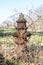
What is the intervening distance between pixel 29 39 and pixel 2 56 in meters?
0.86

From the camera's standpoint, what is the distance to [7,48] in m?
8.36

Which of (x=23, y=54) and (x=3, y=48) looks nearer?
(x=23, y=54)

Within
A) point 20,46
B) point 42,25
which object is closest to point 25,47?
point 20,46

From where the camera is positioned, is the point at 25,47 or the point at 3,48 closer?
the point at 25,47

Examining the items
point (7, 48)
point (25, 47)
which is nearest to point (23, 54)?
point (25, 47)

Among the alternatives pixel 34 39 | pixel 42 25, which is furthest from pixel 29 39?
pixel 42 25

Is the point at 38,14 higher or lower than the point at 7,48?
higher

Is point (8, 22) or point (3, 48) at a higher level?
point (8, 22)

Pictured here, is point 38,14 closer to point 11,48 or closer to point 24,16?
point 24,16

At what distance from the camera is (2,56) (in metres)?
7.93

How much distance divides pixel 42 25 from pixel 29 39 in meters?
0.77

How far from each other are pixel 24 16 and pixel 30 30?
0.41 metres

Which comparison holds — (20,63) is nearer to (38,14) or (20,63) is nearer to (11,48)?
(11,48)

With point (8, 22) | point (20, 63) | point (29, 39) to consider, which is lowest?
point (20, 63)
